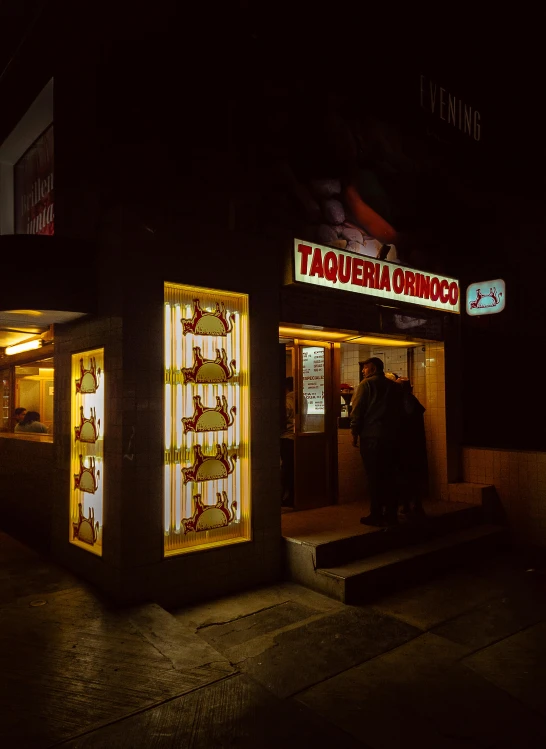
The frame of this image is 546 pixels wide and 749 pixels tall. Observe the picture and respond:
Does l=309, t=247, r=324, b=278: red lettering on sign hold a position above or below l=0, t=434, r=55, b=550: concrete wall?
above

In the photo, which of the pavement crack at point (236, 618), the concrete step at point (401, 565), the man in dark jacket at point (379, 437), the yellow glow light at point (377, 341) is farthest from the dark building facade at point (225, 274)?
the man in dark jacket at point (379, 437)

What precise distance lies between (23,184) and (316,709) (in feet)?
30.2

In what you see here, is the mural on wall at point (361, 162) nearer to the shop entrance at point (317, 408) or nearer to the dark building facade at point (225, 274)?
the dark building facade at point (225, 274)

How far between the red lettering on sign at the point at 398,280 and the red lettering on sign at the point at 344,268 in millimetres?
973

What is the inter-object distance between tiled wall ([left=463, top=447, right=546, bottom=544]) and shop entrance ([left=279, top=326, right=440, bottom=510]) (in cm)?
70

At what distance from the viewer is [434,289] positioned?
8477mm

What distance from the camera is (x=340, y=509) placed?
A: 8.34 metres

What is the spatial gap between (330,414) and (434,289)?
2635 mm

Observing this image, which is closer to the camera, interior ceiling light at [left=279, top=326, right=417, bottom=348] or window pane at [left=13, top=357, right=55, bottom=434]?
interior ceiling light at [left=279, top=326, right=417, bottom=348]

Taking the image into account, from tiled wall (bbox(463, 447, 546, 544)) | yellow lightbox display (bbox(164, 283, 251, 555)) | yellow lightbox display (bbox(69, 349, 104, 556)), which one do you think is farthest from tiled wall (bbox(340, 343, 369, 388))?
yellow lightbox display (bbox(69, 349, 104, 556))

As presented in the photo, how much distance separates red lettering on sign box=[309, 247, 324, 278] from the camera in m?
6.69

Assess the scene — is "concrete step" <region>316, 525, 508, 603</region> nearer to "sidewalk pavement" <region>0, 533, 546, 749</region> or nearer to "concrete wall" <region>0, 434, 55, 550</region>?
"sidewalk pavement" <region>0, 533, 546, 749</region>

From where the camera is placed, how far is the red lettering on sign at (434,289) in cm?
843

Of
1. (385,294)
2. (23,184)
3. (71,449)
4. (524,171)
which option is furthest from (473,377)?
(23,184)
